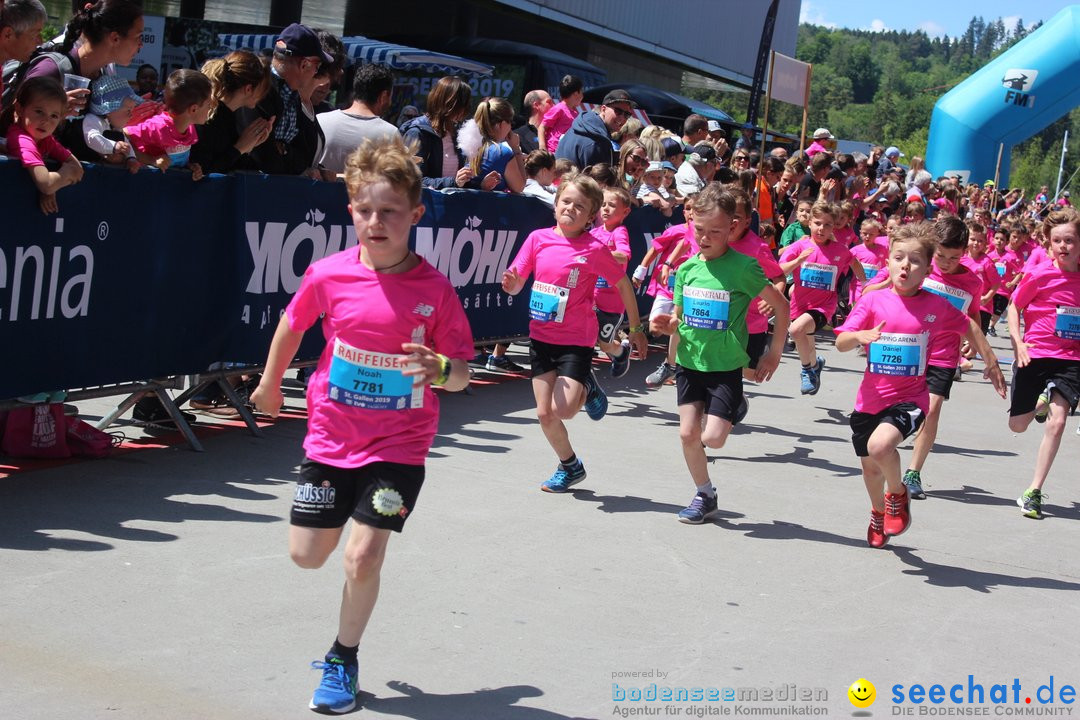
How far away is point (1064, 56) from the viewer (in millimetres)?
29906

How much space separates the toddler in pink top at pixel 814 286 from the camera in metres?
10.9

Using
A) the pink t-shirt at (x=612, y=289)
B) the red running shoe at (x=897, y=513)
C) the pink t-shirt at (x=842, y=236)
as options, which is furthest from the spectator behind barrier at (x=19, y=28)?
the pink t-shirt at (x=842, y=236)

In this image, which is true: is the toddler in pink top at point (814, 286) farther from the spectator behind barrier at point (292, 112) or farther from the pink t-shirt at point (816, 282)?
the spectator behind barrier at point (292, 112)

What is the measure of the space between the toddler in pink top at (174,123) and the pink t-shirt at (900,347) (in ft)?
12.4

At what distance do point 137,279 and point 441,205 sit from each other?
10.3 ft

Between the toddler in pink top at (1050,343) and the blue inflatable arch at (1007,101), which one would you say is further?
the blue inflatable arch at (1007,101)

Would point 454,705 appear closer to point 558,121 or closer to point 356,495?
point 356,495

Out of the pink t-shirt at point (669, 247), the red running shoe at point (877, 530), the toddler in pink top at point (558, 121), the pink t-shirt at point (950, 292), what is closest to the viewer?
the red running shoe at point (877, 530)

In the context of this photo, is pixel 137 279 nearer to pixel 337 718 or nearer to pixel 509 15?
pixel 337 718

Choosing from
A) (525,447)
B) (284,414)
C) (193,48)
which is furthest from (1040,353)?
(193,48)

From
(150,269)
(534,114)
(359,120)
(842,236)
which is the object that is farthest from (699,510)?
(534,114)

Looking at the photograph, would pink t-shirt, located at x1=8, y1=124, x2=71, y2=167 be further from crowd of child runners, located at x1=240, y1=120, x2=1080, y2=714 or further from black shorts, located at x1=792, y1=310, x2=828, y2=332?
black shorts, located at x1=792, y1=310, x2=828, y2=332

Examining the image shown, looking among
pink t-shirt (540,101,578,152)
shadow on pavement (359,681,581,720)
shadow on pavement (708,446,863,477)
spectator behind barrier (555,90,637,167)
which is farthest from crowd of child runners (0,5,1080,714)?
pink t-shirt (540,101,578,152)

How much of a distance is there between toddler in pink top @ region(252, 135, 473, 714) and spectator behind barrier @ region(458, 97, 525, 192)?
19.4 feet
